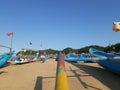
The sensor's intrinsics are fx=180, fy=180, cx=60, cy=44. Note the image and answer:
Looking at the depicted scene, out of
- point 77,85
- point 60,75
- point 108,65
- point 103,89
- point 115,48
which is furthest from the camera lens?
point 115,48

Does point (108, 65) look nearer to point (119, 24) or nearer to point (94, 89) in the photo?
point (94, 89)

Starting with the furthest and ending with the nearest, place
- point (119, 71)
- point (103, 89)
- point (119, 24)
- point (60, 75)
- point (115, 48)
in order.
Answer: point (115, 48)
point (119, 71)
point (103, 89)
point (119, 24)
point (60, 75)

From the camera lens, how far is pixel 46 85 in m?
8.43

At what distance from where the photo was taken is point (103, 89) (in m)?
7.59

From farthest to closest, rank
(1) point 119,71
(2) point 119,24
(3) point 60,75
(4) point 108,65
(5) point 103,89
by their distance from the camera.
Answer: (4) point 108,65 → (1) point 119,71 → (5) point 103,89 → (2) point 119,24 → (3) point 60,75

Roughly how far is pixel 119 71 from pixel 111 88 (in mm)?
1981

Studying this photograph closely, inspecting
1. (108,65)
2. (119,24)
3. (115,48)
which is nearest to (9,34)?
(108,65)

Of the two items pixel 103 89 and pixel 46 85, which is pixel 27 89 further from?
pixel 103 89

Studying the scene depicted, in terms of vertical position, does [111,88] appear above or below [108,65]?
below

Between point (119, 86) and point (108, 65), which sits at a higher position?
point (108, 65)

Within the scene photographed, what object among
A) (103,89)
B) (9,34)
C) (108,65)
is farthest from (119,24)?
(9,34)

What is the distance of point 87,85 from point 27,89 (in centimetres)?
275

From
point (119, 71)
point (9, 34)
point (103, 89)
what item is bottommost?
point (103, 89)

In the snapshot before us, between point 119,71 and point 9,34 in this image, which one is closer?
point 119,71
